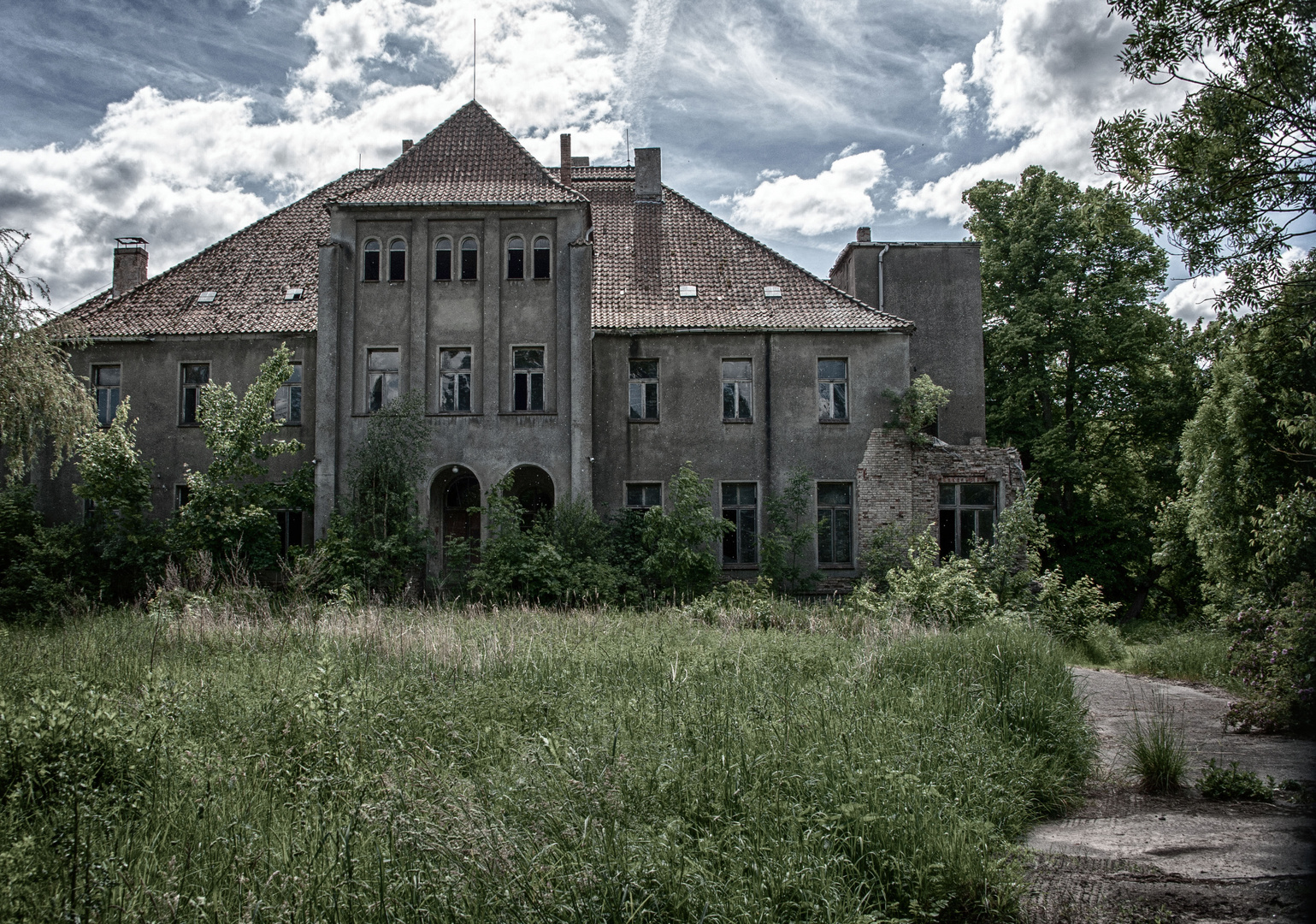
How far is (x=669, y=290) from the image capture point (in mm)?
23047

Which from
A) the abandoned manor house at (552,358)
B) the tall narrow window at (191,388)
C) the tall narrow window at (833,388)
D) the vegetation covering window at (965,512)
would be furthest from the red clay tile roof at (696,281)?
the tall narrow window at (191,388)

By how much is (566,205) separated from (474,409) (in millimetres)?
5126

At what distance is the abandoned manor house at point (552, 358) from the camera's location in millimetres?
20656

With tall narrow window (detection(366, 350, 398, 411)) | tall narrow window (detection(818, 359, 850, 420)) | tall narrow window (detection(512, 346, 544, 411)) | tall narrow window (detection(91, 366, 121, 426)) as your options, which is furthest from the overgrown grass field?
tall narrow window (detection(91, 366, 121, 426))

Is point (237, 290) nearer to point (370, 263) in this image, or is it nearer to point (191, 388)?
point (191, 388)

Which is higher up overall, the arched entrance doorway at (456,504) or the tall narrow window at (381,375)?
the tall narrow window at (381,375)

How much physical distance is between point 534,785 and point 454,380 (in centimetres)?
1643

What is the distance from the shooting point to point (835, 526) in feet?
71.4

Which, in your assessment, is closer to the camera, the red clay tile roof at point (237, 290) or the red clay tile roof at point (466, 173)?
the red clay tile roof at point (466, 173)

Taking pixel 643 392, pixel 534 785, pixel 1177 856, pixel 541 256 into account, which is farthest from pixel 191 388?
pixel 1177 856

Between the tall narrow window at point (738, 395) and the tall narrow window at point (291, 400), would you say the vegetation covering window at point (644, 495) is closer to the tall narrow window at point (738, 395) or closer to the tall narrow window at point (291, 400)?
the tall narrow window at point (738, 395)

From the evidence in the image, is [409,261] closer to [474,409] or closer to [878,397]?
[474,409]

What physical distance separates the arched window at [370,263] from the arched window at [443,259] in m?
1.35

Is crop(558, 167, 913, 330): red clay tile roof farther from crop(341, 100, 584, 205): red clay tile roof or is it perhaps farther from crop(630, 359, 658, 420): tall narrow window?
crop(341, 100, 584, 205): red clay tile roof
